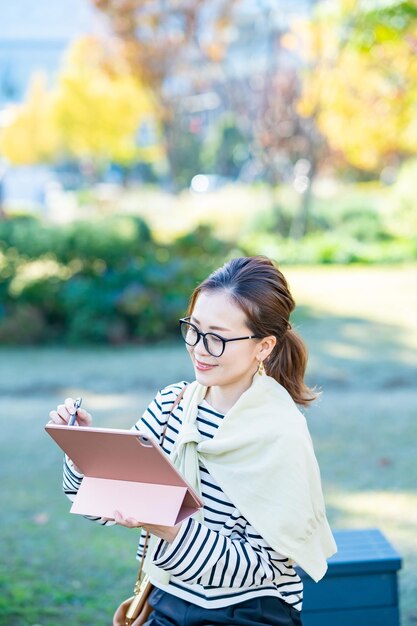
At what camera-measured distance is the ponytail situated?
2408 mm

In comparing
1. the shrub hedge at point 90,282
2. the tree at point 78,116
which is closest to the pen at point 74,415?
the shrub hedge at point 90,282

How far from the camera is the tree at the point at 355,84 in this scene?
50.3 feet

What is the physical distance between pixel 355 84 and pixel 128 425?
50.0 feet

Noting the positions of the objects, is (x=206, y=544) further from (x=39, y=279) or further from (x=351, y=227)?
(x=351, y=227)

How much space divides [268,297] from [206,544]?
582 millimetres

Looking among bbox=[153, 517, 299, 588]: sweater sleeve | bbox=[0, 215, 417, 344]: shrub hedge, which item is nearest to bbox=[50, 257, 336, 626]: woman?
bbox=[153, 517, 299, 588]: sweater sleeve

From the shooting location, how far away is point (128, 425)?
23.0 ft

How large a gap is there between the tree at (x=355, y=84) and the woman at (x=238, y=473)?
7302 mm

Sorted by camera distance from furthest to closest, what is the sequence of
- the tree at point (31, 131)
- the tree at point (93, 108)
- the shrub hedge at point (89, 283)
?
the tree at point (31, 131), the tree at point (93, 108), the shrub hedge at point (89, 283)

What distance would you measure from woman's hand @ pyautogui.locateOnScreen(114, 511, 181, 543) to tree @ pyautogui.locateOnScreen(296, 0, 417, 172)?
25.2 ft

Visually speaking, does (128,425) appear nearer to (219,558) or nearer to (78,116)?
(219,558)

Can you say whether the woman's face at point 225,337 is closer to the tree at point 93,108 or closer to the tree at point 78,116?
the tree at point 78,116

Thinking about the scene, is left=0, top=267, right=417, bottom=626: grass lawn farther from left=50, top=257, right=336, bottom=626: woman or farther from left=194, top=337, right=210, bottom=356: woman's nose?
left=194, top=337, right=210, bottom=356: woman's nose

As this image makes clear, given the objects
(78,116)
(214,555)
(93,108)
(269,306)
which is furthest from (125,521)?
(78,116)
